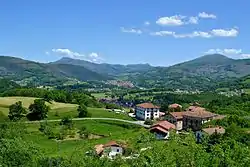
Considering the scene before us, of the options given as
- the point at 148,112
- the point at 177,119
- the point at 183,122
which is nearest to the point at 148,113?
the point at 148,112

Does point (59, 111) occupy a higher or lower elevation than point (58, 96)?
lower

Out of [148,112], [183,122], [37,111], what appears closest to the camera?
[37,111]

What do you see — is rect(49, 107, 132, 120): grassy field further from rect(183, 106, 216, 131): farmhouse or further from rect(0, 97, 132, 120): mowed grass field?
rect(183, 106, 216, 131): farmhouse

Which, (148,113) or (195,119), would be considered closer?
(195,119)

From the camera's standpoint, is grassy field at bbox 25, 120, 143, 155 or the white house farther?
the white house

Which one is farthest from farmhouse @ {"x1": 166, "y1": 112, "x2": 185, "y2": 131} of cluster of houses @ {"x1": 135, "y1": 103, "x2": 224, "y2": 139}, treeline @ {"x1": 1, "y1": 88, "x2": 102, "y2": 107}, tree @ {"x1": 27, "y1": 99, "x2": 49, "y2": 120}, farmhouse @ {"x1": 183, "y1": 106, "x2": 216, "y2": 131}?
treeline @ {"x1": 1, "y1": 88, "x2": 102, "y2": 107}

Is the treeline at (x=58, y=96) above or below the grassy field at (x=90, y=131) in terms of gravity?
above

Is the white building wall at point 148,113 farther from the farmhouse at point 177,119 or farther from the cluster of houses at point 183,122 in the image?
the farmhouse at point 177,119

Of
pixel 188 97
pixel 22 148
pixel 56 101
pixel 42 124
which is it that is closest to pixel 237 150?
pixel 22 148

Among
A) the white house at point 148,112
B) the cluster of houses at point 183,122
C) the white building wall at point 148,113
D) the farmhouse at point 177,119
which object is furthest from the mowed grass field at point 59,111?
the cluster of houses at point 183,122

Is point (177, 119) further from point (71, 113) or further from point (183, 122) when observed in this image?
point (71, 113)
